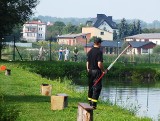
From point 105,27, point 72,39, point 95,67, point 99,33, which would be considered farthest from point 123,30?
point 95,67

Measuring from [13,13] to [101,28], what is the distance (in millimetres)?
88076

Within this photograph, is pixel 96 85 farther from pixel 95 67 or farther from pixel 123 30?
pixel 123 30

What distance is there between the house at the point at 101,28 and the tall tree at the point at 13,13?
7516 centimetres

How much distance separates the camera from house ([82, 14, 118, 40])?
394 ft

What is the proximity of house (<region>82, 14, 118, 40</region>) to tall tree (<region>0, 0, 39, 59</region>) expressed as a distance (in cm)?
7516

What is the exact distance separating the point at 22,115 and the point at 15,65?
22.8 metres

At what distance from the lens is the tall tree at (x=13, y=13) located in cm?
4094

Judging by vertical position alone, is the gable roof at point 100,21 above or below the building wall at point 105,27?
above

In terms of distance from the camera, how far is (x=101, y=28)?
129m

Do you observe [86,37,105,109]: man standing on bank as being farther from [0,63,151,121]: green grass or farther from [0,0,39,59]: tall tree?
[0,0,39,59]: tall tree

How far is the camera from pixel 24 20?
43.8 metres

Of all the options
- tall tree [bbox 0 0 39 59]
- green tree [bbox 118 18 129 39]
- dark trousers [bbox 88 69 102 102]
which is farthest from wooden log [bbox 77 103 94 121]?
green tree [bbox 118 18 129 39]

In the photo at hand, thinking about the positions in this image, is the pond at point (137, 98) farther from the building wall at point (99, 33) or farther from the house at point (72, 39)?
the building wall at point (99, 33)

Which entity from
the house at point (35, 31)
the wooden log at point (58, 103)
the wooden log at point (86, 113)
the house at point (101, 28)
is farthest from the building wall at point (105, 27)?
the wooden log at point (86, 113)
